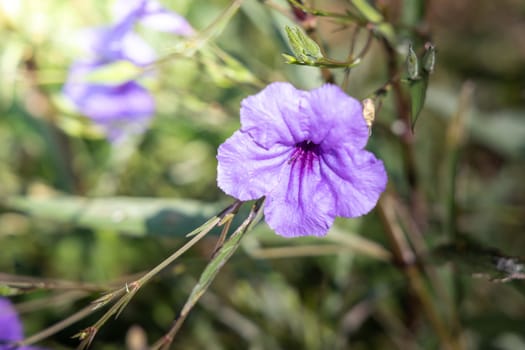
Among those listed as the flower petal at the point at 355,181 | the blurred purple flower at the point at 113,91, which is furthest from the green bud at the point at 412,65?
A: the blurred purple flower at the point at 113,91

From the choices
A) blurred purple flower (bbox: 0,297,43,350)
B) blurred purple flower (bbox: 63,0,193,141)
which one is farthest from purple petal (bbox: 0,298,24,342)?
blurred purple flower (bbox: 63,0,193,141)

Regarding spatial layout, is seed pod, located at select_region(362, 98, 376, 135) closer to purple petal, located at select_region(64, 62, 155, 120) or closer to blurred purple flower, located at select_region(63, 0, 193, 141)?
blurred purple flower, located at select_region(63, 0, 193, 141)

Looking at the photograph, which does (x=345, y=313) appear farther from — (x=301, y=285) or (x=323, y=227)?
(x=323, y=227)

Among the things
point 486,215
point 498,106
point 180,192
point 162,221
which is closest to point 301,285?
point 180,192

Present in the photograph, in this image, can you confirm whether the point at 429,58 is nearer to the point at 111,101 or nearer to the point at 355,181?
the point at 355,181

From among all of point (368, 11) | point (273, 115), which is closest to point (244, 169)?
point (273, 115)

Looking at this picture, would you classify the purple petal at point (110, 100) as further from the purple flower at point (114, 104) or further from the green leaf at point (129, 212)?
the green leaf at point (129, 212)

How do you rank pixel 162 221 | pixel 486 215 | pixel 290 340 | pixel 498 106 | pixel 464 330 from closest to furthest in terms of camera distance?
pixel 162 221
pixel 464 330
pixel 290 340
pixel 486 215
pixel 498 106
